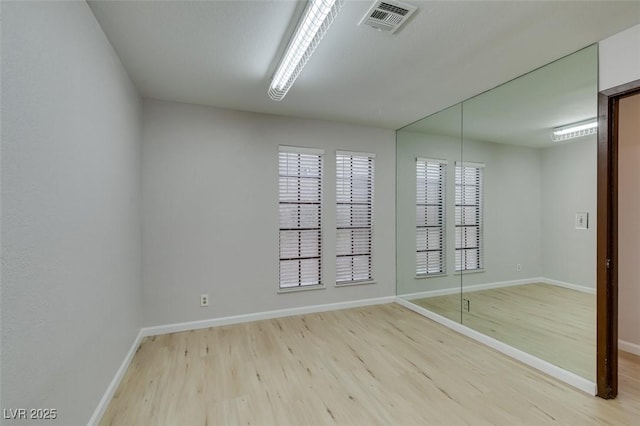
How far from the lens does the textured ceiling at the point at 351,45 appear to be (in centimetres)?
183

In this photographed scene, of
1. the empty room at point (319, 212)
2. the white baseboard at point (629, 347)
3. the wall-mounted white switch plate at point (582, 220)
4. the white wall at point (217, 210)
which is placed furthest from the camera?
the white wall at point (217, 210)

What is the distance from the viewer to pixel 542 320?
8.84ft

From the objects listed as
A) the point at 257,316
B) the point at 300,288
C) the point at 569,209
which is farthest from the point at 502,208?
the point at 257,316

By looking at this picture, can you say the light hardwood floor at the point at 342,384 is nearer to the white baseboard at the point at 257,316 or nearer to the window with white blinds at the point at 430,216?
the white baseboard at the point at 257,316

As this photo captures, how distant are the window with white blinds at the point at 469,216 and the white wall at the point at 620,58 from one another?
133 centimetres

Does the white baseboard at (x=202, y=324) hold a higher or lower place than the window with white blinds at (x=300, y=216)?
lower

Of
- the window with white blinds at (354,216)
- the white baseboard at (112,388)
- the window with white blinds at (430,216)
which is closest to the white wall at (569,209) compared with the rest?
the window with white blinds at (430,216)

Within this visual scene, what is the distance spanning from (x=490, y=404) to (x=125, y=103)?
12.9 feet

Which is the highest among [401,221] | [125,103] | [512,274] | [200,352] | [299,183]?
[125,103]

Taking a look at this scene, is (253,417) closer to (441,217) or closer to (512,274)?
(512,274)

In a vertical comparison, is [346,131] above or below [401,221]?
above

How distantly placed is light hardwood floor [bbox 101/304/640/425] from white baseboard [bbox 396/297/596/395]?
0.24 ft

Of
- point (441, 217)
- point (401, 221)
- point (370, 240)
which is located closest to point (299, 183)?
point (370, 240)

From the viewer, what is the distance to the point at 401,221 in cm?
441
